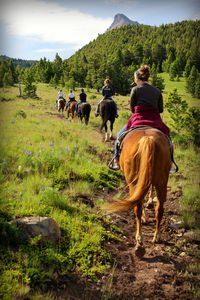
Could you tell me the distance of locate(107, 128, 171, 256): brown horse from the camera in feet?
9.64

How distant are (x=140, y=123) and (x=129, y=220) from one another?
2.28 metres

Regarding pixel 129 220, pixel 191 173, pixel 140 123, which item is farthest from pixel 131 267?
pixel 191 173

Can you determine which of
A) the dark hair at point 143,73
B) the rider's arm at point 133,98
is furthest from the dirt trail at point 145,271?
the dark hair at point 143,73

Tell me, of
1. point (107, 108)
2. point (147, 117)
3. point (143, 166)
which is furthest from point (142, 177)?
point (107, 108)

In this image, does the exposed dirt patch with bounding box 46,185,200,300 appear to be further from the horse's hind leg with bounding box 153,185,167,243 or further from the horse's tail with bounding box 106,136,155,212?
the horse's tail with bounding box 106,136,155,212

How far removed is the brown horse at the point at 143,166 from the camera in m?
2.94

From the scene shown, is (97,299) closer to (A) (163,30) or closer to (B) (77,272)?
(B) (77,272)

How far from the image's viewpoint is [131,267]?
297 centimetres

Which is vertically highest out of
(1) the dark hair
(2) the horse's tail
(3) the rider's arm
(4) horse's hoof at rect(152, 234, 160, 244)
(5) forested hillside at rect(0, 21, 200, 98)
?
(5) forested hillside at rect(0, 21, 200, 98)

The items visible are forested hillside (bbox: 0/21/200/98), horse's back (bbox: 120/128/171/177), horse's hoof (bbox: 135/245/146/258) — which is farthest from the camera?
forested hillside (bbox: 0/21/200/98)

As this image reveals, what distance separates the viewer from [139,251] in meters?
3.26

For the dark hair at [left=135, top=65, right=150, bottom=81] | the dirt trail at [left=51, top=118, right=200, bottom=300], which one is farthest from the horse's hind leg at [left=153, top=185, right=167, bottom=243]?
the dark hair at [left=135, top=65, right=150, bottom=81]

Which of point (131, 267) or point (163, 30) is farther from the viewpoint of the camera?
point (163, 30)

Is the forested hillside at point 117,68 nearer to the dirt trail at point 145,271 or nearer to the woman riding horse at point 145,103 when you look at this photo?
the woman riding horse at point 145,103
